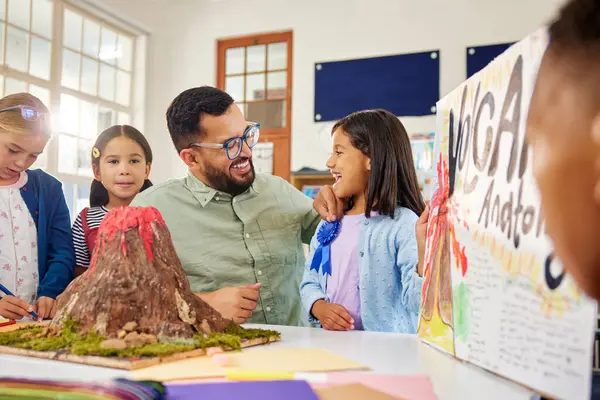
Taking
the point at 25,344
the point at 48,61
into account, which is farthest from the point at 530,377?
the point at 48,61

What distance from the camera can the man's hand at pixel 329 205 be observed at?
60.9 inches

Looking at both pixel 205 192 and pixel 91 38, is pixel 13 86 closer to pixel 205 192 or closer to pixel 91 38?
pixel 91 38

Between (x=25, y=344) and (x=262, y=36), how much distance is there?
4.96m

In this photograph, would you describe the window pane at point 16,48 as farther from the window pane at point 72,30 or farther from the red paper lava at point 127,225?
the red paper lava at point 127,225

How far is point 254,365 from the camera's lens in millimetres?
752

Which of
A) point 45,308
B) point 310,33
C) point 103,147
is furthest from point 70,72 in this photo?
point 45,308

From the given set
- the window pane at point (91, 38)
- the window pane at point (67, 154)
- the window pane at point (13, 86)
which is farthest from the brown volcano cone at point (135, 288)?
the window pane at point (91, 38)

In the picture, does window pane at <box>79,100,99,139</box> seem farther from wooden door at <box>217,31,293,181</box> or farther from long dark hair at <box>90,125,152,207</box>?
long dark hair at <box>90,125,152,207</box>

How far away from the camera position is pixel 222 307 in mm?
1205

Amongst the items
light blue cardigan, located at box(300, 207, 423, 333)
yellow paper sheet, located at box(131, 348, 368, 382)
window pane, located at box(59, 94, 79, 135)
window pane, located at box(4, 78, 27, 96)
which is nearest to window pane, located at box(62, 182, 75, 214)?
window pane, located at box(59, 94, 79, 135)

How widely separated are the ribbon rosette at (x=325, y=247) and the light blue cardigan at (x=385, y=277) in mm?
33

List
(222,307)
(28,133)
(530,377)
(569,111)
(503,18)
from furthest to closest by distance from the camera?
(503,18) < (28,133) < (222,307) < (530,377) < (569,111)

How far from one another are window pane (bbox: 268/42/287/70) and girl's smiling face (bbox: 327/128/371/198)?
13.1 feet

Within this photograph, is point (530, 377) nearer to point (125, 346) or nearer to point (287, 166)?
→ point (125, 346)
